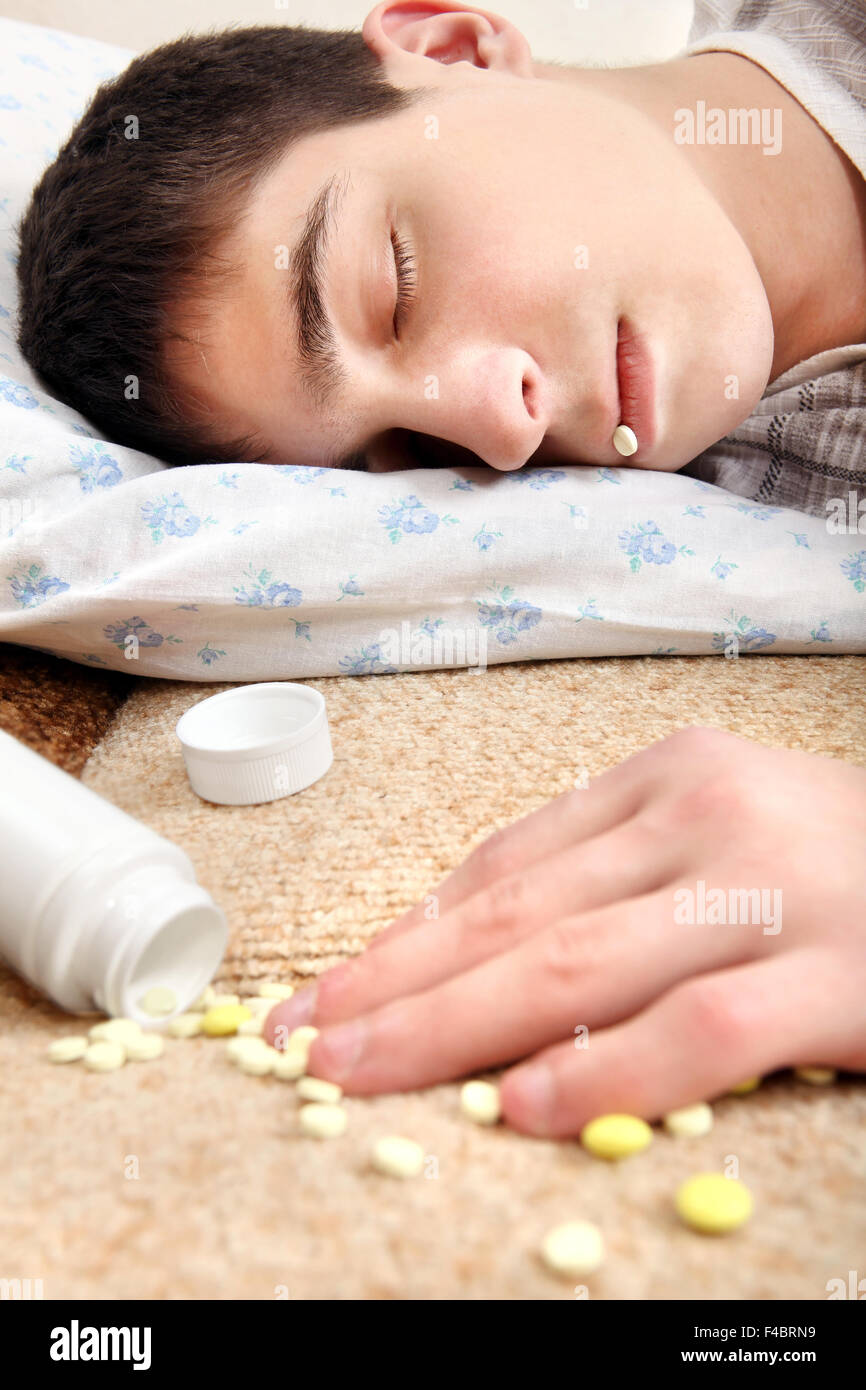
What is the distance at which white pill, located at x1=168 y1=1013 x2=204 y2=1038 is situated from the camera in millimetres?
539

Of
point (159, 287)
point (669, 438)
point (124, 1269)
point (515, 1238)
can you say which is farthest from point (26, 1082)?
point (669, 438)

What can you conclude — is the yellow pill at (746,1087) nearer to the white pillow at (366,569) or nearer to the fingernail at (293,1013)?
the fingernail at (293,1013)

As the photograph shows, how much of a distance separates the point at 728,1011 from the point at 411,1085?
0.16m

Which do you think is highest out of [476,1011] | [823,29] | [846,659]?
[823,29]

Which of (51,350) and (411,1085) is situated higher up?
(51,350)

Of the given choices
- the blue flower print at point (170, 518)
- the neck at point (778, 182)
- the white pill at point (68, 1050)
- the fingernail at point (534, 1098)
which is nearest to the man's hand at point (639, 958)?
the fingernail at point (534, 1098)

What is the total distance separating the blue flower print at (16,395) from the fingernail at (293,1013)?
73cm

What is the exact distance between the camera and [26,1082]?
0.51m

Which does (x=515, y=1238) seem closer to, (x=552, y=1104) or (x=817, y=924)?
(x=552, y=1104)

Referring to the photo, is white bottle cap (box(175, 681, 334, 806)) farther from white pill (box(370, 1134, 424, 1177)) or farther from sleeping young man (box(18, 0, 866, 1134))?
white pill (box(370, 1134, 424, 1177))

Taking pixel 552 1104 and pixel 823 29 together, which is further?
pixel 823 29

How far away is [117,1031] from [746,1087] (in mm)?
331

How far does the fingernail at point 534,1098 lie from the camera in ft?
1.40

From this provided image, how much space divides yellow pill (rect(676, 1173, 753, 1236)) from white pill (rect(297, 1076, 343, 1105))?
17 cm
